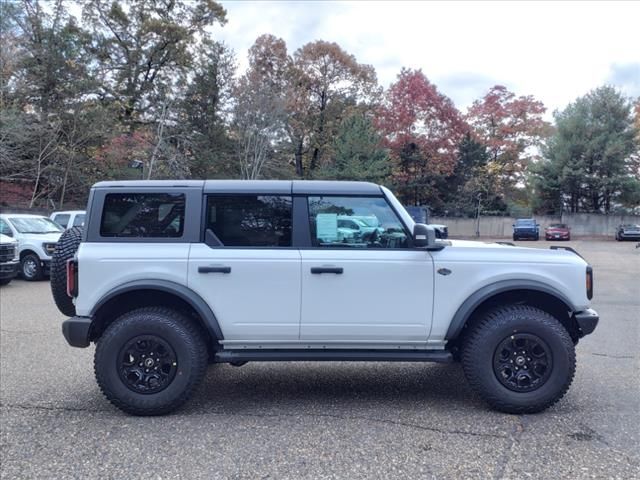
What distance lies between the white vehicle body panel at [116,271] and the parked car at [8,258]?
9.31 metres

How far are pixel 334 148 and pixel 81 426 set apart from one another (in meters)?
32.9

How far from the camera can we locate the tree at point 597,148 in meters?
37.4

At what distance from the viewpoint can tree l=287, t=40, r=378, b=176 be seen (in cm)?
4016

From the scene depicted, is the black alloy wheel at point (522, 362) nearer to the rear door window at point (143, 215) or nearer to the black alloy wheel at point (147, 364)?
the black alloy wheel at point (147, 364)

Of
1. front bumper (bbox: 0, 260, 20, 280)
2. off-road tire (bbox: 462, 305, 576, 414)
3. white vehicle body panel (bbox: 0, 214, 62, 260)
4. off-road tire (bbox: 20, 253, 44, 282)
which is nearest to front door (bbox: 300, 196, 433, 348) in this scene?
off-road tire (bbox: 462, 305, 576, 414)

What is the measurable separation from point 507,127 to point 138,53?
2911 cm

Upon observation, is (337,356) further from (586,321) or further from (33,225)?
(33,225)


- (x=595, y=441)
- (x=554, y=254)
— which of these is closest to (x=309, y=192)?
(x=554, y=254)

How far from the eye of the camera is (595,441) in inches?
146

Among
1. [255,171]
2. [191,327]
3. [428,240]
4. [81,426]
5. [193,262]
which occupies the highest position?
[255,171]

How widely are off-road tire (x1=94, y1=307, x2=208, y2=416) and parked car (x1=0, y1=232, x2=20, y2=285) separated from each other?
944cm

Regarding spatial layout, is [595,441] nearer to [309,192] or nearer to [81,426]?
[309,192]

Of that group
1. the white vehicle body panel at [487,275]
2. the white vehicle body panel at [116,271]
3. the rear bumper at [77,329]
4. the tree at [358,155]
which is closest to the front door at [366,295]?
the white vehicle body panel at [487,275]

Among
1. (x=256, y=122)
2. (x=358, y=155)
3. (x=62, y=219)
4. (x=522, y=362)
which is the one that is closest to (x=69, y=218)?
(x=62, y=219)
